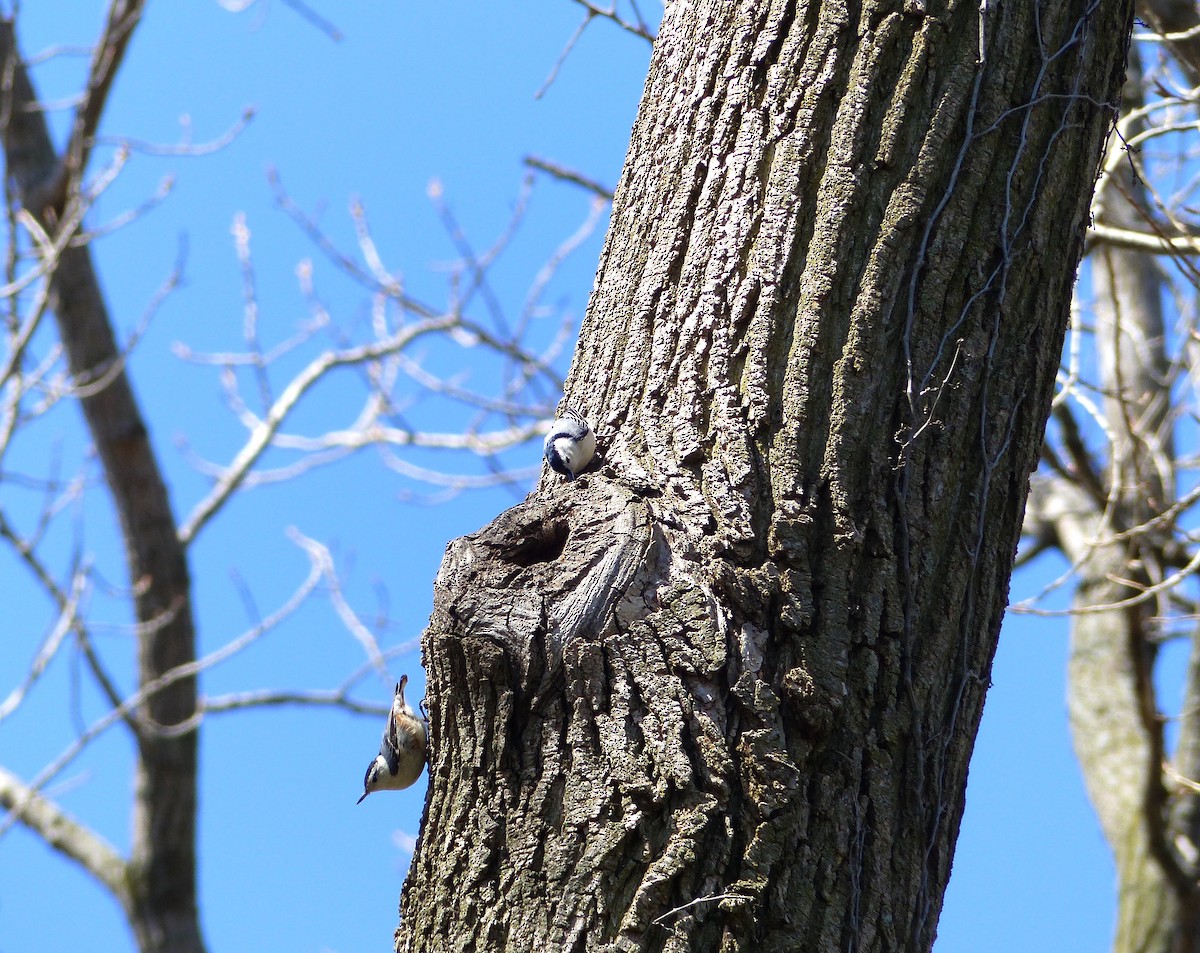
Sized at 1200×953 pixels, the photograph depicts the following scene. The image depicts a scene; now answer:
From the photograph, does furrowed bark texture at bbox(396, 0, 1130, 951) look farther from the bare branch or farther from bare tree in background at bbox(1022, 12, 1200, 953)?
the bare branch

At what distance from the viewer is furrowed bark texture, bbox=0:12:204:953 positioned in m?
3.98

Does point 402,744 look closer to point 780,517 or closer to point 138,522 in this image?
point 780,517

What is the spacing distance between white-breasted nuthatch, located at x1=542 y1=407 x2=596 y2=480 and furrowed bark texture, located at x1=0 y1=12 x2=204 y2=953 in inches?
113

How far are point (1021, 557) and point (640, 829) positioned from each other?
4.50 m

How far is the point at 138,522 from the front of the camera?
423 centimetres

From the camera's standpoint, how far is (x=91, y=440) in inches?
165

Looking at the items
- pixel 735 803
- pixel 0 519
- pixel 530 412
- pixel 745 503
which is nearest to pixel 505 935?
pixel 735 803

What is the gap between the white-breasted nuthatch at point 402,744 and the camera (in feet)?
5.18

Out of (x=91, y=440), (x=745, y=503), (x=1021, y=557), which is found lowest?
(x=745, y=503)

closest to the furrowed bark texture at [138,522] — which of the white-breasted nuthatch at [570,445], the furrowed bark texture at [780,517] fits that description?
the white-breasted nuthatch at [570,445]

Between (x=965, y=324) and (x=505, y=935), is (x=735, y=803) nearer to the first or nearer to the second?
(x=505, y=935)

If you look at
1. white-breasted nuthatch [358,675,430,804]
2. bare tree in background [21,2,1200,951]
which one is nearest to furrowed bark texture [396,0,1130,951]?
bare tree in background [21,2,1200,951]

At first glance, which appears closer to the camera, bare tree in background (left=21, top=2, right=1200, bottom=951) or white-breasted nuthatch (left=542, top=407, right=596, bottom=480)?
bare tree in background (left=21, top=2, right=1200, bottom=951)

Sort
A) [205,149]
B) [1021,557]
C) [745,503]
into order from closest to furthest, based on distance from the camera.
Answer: [745,503], [205,149], [1021,557]
